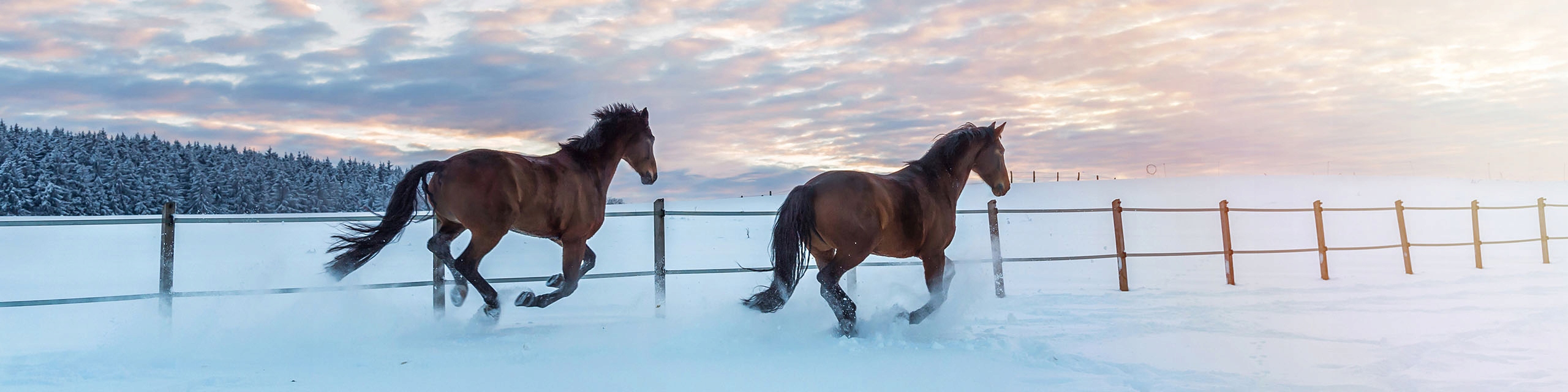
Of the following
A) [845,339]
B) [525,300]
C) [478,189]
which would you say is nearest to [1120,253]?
[845,339]

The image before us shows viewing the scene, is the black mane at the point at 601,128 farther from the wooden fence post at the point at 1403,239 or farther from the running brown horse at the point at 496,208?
the wooden fence post at the point at 1403,239

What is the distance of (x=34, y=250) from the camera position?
620 inches

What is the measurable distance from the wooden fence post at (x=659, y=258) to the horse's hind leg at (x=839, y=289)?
1783 millimetres

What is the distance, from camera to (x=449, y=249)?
4.89 m

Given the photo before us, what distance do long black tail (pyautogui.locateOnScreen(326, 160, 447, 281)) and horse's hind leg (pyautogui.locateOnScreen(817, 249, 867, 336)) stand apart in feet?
7.89

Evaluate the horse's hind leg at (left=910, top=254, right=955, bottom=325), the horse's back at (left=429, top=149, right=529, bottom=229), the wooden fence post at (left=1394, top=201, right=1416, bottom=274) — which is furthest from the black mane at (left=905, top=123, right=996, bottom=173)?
the wooden fence post at (left=1394, top=201, right=1416, bottom=274)

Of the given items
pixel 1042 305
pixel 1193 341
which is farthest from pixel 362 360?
pixel 1042 305

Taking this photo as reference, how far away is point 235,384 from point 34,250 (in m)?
17.7

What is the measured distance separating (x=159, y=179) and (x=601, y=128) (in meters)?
45.4

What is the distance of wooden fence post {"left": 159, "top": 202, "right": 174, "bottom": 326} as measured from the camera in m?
5.11

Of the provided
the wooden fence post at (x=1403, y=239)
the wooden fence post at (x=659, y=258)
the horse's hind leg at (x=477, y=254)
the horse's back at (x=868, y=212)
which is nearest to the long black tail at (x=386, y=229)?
the horse's hind leg at (x=477, y=254)

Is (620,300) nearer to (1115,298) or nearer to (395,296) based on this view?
(395,296)

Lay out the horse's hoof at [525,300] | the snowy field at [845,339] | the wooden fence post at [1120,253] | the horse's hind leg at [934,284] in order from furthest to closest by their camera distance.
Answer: the wooden fence post at [1120,253] < the horse's hind leg at [934,284] < the horse's hoof at [525,300] < the snowy field at [845,339]

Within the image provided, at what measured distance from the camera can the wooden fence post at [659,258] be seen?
243 inches
